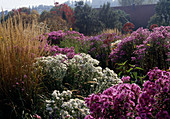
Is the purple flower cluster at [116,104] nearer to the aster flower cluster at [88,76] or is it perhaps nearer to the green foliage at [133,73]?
the aster flower cluster at [88,76]

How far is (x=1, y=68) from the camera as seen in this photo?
9.79ft

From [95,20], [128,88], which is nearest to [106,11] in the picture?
[95,20]

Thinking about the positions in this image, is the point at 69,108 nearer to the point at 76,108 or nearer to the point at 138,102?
the point at 76,108

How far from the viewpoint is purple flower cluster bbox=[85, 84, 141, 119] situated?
170 centimetres

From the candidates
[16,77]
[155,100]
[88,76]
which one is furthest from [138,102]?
[16,77]

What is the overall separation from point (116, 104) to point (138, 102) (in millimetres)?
197

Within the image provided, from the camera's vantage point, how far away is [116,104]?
1722 mm

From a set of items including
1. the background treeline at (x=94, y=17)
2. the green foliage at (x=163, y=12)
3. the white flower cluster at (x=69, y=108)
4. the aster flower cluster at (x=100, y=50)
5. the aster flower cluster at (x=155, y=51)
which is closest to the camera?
the white flower cluster at (x=69, y=108)

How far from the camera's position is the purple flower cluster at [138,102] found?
1579 mm

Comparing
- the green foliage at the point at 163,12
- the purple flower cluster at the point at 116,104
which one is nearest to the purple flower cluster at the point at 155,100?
the purple flower cluster at the point at 116,104

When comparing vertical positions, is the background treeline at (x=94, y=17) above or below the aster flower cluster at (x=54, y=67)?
above

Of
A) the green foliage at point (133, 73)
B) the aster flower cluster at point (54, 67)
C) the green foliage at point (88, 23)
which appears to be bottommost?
the green foliage at point (133, 73)

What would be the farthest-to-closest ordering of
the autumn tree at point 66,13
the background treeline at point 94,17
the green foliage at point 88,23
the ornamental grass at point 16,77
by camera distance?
the autumn tree at point 66,13 < the background treeline at point 94,17 < the green foliage at point 88,23 < the ornamental grass at point 16,77

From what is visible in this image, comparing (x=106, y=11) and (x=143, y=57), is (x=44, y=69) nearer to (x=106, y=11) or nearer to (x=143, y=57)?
(x=143, y=57)
